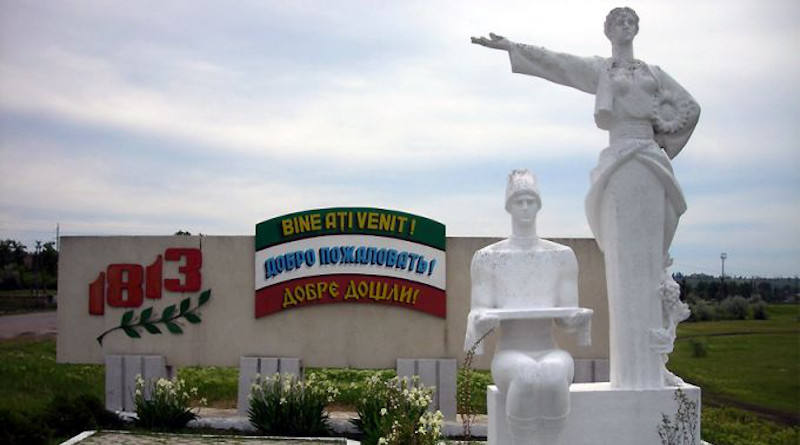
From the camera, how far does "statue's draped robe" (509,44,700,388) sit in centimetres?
682

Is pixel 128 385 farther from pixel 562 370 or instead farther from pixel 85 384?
pixel 562 370

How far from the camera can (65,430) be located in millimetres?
9695

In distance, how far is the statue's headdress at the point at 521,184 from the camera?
21.0 feet

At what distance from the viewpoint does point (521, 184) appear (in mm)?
6422

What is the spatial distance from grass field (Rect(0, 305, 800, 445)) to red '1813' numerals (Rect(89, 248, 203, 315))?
169 centimetres

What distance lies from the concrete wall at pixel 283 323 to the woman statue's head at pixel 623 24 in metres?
4.08

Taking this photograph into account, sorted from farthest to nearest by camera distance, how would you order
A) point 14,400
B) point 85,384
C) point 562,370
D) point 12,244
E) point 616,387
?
1. point 12,244
2. point 85,384
3. point 14,400
4. point 616,387
5. point 562,370

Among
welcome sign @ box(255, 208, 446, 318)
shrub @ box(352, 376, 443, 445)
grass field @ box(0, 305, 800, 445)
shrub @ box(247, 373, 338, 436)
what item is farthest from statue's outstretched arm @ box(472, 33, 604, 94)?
grass field @ box(0, 305, 800, 445)

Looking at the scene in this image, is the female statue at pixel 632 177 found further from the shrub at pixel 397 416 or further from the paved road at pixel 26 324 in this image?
the paved road at pixel 26 324

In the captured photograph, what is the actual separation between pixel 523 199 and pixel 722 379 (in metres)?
7.56

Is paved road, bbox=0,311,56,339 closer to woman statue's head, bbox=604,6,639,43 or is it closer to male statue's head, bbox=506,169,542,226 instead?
male statue's head, bbox=506,169,542,226

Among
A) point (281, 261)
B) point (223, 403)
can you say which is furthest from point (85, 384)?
point (281, 261)

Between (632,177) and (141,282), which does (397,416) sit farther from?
(141,282)

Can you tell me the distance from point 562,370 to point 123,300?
7.06m
